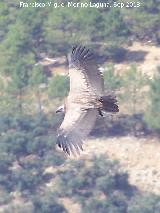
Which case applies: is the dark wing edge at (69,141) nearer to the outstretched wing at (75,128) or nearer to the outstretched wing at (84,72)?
the outstretched wing at (75,128)

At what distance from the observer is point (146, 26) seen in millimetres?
65875

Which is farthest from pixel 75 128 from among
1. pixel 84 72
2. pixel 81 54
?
pixel 81 54

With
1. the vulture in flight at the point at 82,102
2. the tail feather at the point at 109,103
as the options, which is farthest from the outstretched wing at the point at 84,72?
the tail feather at the point at 109,103

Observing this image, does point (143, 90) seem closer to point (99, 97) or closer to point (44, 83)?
point (44, 83)

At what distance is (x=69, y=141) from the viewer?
15586 millimetres

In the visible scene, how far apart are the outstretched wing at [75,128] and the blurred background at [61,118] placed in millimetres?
37898

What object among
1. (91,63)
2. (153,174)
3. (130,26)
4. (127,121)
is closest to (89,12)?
(130,26)

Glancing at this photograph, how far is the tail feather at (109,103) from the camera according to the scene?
621 inches

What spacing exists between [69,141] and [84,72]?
149 centimetres

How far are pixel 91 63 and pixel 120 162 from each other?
138 ft

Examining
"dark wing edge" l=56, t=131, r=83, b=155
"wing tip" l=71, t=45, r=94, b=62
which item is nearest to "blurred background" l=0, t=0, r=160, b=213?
"wing tip" l=71, t=45, r=94, b=62

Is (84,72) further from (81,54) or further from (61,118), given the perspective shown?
(61,118)

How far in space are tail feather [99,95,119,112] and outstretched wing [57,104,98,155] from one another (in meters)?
0.20

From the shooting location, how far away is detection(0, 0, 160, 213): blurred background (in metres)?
55.3
